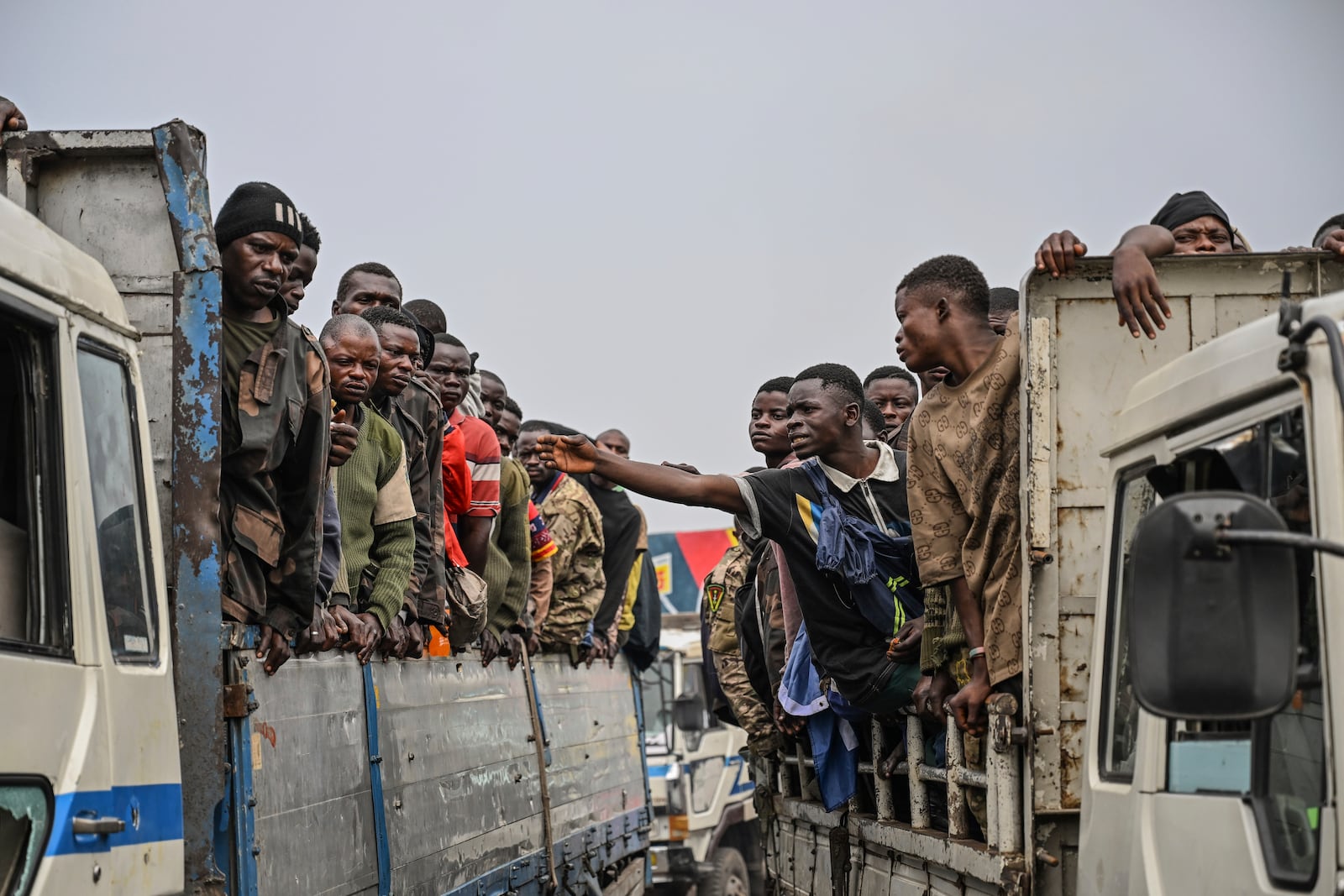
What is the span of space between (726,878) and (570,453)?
32.9 ft

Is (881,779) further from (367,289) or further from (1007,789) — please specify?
(367,289)

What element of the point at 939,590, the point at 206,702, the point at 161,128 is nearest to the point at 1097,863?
the point at 939,590

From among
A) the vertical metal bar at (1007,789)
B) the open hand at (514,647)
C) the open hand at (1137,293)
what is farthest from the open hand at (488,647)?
the open hand at (1137,293)

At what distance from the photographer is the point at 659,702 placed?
587 inches

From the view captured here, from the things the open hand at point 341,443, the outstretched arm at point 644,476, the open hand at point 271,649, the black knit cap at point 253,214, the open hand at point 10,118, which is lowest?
the open hand at point 271,649

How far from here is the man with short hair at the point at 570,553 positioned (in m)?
10.6

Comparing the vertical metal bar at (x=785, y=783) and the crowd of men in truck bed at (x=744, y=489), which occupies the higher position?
the crowd of men in truck bed at (x=744, y=489)

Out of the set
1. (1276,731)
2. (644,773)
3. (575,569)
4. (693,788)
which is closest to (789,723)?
(575,569)

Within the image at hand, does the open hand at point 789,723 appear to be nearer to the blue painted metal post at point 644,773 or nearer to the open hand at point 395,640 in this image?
the open hand at point 395,640

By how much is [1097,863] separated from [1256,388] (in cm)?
122

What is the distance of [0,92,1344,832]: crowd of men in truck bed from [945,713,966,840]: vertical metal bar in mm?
177

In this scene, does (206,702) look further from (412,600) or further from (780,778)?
(780,778)

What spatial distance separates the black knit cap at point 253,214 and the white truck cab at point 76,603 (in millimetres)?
1008

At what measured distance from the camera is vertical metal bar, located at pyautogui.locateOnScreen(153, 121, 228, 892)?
4.01 meters
